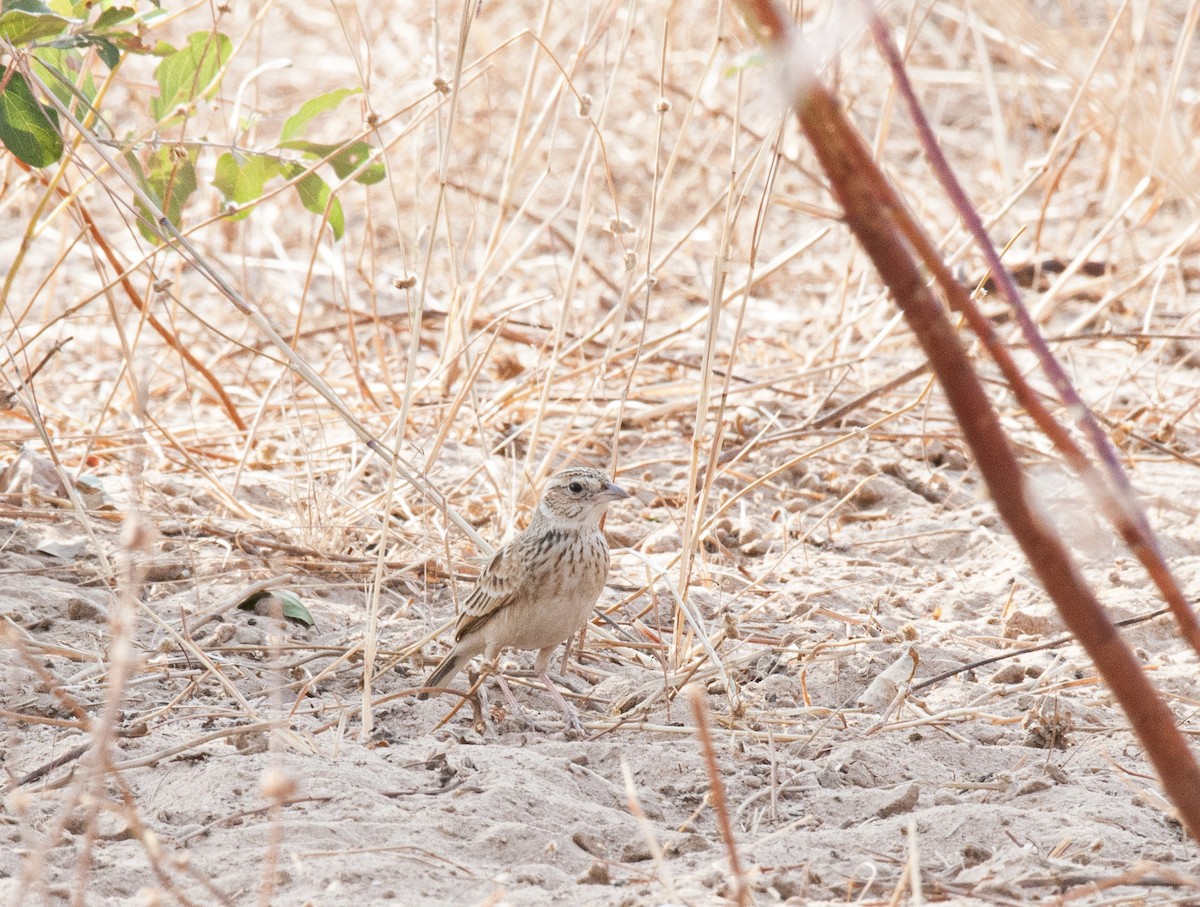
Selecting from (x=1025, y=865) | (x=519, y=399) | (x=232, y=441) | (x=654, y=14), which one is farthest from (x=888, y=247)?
(x=654, y=14)

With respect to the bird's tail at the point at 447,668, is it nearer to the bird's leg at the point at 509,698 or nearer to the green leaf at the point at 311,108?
the bird's leg at the point at 509,698

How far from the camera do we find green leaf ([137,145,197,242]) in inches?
156

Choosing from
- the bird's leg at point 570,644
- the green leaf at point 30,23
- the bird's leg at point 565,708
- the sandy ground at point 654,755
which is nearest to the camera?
the sandy ground at point 654,755

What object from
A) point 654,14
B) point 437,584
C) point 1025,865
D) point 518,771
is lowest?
point 1025,865

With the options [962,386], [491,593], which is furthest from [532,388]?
[962,386]

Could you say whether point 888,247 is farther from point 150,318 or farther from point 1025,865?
point 150,318

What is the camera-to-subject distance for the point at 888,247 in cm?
147

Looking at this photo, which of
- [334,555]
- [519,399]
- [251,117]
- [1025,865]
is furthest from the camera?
[519,399]

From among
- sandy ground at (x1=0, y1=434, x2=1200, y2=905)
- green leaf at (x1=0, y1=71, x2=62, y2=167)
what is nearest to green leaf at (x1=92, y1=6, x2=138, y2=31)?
green leaf at (x1=0, y1=71, x2=62, y2=167)

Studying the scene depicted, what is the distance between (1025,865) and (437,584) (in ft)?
8.49

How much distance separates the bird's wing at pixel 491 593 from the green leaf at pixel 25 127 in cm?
170

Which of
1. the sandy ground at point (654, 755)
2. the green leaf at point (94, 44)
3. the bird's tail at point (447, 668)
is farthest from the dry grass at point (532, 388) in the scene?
the green leaf at point (94, 44)

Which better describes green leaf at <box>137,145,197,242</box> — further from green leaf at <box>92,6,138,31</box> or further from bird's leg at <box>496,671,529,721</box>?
bird's leg at <box>496,671,529,721</box>

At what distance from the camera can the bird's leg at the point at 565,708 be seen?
360 centimetres
